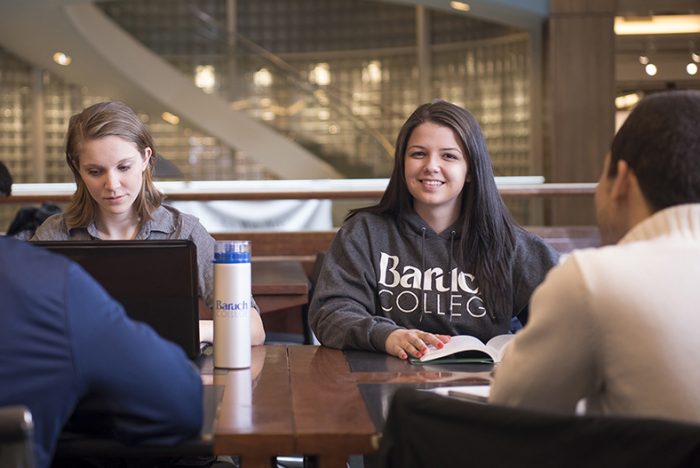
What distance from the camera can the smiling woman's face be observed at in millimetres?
2158

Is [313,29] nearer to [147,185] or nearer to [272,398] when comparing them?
[147,185]

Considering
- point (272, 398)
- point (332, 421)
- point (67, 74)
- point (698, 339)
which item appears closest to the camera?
point (698, 339)

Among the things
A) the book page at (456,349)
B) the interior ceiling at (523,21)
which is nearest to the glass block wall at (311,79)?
the interior ceiling at (523,21)

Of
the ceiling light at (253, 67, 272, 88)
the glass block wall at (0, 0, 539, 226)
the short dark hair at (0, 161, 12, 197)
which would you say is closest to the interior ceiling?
the glass block wall at (0, 0, 539, 226)

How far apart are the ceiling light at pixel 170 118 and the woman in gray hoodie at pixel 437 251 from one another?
847 cm

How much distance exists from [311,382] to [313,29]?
405 inches

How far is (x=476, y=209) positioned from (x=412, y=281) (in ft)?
0.73

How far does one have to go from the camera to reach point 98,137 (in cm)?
217

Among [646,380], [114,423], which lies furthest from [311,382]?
[646,380]

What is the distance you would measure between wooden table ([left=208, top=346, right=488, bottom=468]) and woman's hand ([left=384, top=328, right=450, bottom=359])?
0.07 ft

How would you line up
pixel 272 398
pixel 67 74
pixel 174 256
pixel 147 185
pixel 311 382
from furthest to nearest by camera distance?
pixel 67 74, pixel 147 185, pixel 174 256, pixel 311 382, pixel 272 398

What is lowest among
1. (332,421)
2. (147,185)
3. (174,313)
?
(332,421)

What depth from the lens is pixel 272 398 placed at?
151 cm

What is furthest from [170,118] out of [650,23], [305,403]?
[305,403]
